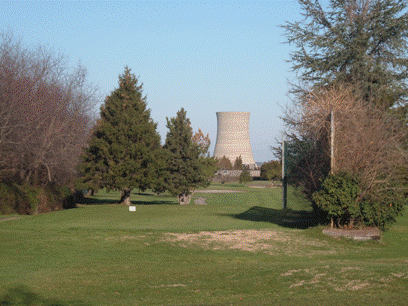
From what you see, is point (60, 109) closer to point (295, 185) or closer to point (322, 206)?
point (295, 185)

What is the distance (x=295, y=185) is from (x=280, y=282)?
11.2 m

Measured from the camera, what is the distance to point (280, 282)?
9.15 metres

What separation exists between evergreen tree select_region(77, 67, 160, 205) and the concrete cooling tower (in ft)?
176

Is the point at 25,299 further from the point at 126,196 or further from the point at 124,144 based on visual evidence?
the point at 126,196

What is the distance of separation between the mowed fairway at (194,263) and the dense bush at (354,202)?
90 centimetres

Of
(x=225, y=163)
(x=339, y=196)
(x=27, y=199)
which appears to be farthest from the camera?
(x=225, y=163)

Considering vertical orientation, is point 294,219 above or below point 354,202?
below

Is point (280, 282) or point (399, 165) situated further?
point (399, 165)

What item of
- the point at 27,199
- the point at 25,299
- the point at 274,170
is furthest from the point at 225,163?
the point at 25,299

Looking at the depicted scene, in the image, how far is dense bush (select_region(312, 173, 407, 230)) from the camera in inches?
619

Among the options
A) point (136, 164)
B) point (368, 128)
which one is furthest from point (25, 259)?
point (136, 164)

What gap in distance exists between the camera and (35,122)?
26359 mm

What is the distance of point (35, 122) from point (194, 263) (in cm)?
1708

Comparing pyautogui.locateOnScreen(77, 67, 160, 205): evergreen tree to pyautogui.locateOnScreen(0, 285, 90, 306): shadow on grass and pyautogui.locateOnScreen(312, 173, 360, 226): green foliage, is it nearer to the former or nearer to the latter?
pyautogui.locateOnScreen(312, 173, 360, 226): green foliage
